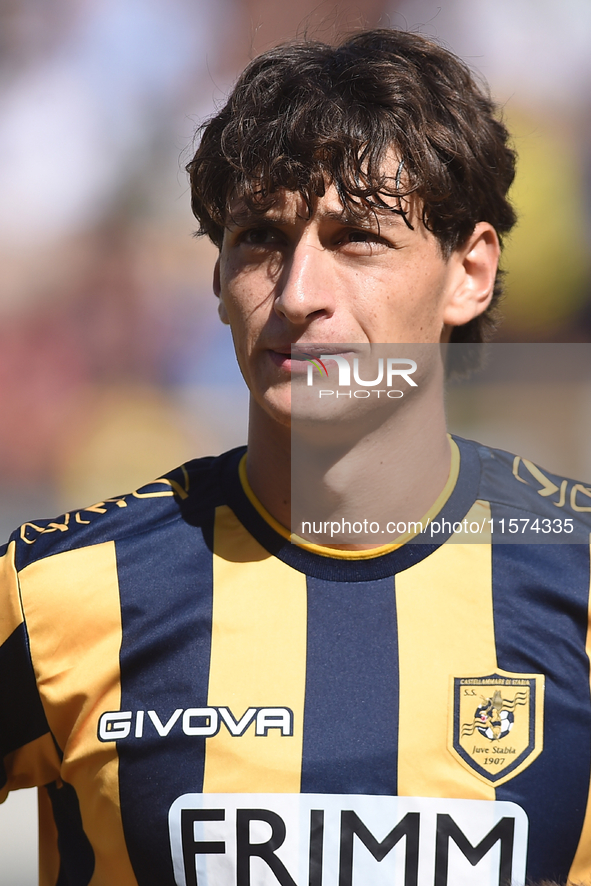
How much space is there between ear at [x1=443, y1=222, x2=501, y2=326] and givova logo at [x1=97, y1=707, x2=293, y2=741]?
0.80 meters

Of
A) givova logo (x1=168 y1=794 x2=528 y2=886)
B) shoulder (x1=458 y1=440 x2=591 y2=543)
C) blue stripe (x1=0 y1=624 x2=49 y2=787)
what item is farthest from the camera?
shoulder (x1=458 y1=440 x2=591 y2=543)

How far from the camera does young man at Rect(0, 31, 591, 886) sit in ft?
4.44

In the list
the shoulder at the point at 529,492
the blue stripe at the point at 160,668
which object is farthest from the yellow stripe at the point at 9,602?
the shoulder at the point at 529,492

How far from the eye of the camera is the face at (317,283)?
1.40 m

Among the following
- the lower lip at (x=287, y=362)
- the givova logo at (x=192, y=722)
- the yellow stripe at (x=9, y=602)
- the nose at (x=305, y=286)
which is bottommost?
the givova logo at (x=192, y=722)

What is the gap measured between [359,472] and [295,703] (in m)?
0.43

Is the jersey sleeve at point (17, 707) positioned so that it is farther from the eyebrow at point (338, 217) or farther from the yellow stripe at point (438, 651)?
the eyebrow at point (338, 217)

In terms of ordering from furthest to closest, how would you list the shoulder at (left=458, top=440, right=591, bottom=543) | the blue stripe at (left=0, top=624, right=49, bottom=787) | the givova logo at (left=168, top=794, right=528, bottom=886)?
1. the shoulder at (left=458, top=440, right=591, bottom=543)
2. the blue stripe at (left=0, top=624, right=49, bottom=787)
3. the givova logo at (left=168, top=794, right=528, bottom=886)

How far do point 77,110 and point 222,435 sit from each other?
97.5 inches

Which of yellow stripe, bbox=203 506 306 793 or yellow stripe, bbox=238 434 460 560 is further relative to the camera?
yellow stripe, bbox=238 434 460 560

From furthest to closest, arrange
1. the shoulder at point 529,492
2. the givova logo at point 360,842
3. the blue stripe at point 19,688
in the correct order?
the shoulder at point 529,492 < the blue stripe at point 19,688 < the givova logo at point 360,842

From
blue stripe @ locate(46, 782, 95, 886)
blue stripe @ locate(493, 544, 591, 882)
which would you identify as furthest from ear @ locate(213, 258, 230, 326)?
blue stripe @ locate(46, 782, 95, 886)

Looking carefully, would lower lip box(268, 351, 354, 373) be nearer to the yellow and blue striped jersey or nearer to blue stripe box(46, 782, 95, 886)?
the yellow and blue striped jersey

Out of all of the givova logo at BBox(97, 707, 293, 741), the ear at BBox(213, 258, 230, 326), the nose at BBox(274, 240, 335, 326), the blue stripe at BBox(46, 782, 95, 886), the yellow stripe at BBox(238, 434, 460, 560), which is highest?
the ear at BBox(213, 258, 230, 326)
